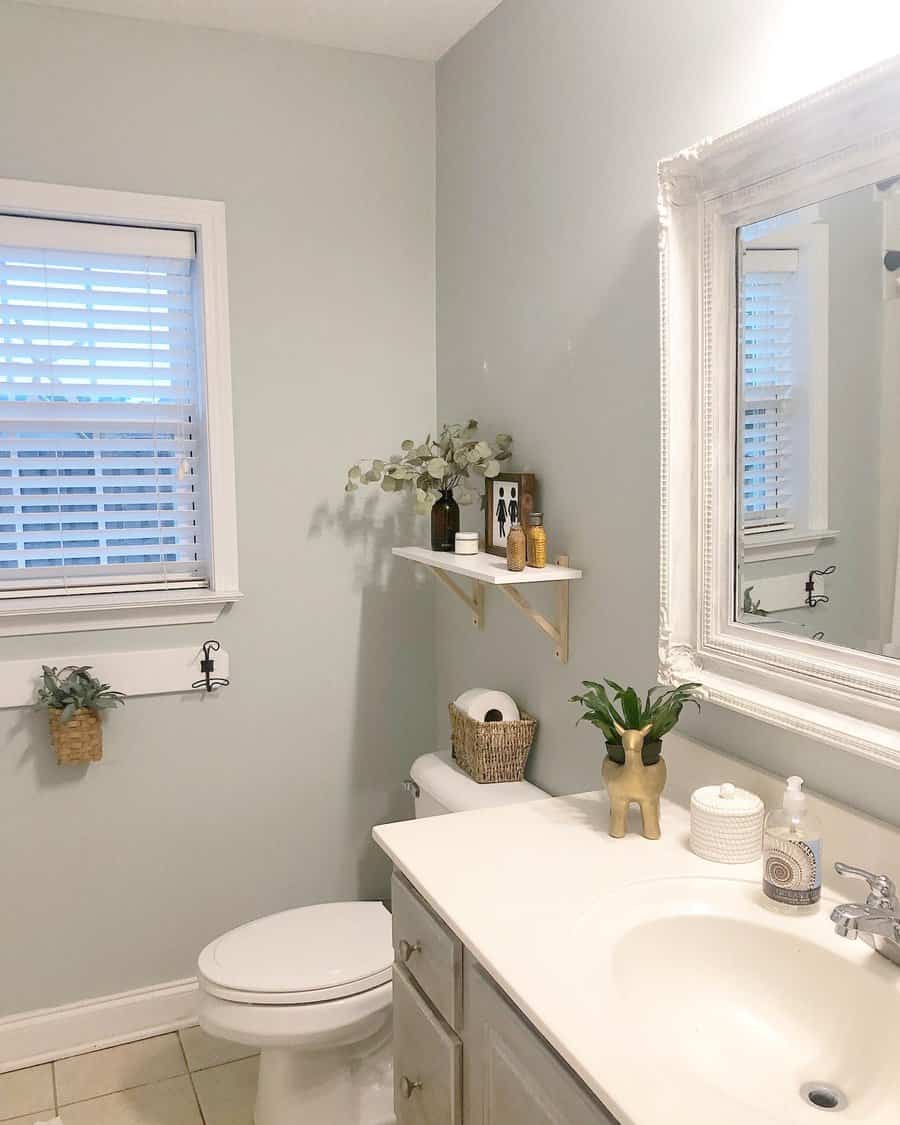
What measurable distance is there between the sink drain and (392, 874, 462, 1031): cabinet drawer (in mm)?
475

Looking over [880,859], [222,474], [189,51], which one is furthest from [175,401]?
[880,859]

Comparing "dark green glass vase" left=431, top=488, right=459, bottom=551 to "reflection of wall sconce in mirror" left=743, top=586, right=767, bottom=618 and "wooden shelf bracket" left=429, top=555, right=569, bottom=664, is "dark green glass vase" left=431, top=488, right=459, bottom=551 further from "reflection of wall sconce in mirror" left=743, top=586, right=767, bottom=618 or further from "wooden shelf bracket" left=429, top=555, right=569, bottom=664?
"reflection of wall sconce in mirror" left=743, top=586, right=767, bottom=618

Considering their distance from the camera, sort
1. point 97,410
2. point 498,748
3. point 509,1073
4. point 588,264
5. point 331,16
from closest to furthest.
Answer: point 509,1073, point 588,264, point 498,748, point 331,16, point 97,410

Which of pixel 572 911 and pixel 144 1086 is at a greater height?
pixel 572 911

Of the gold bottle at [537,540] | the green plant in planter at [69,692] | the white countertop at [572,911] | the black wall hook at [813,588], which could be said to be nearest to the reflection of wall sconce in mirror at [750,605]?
the black wall hook at [813,588]

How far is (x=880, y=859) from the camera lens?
1.34m

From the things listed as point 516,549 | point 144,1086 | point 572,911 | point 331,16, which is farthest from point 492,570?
point 144,1086

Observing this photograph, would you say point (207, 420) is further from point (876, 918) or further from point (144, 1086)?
point (876, 918)

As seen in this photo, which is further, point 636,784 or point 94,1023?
point 94,1023

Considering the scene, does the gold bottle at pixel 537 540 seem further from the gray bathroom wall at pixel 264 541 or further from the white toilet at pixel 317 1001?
the gray bathroom wall at pixel 264 541

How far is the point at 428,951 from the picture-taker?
1528mm

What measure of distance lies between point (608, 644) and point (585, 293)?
689mm

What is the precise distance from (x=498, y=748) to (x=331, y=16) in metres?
1.72

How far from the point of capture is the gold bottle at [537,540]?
6.64 feet
